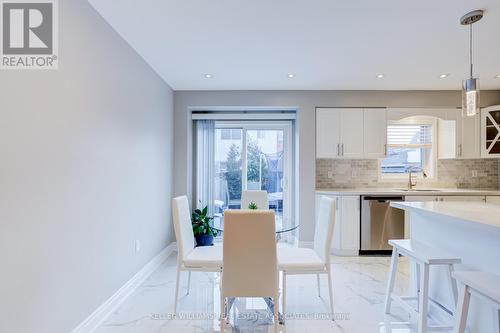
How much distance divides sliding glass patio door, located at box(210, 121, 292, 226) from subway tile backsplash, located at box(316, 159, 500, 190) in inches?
25.0

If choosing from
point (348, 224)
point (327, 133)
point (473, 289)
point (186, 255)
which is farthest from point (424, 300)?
point (327, 133)

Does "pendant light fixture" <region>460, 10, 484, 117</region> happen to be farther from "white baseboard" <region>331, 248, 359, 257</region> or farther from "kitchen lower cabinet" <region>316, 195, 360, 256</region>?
"white baseboard" <region>331, 248, 359, 257</region>

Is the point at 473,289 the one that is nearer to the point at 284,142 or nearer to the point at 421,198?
the point at 421,198

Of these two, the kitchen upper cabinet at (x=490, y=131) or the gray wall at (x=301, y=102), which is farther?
the gray wall at (x=301, y=102)

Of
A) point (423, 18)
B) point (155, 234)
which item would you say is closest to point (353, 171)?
point (423, 18)

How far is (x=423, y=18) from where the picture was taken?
2.27 m

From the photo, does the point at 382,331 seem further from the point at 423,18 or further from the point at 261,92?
the point at 261,92

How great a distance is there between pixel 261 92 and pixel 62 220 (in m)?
3.23

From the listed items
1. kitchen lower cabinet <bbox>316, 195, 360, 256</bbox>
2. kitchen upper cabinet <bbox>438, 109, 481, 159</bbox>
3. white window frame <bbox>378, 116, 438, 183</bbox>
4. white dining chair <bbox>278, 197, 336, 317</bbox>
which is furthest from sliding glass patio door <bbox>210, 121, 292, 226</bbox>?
kitchen upper cabinet <bbox>438, 109, 481, 159</bbox>

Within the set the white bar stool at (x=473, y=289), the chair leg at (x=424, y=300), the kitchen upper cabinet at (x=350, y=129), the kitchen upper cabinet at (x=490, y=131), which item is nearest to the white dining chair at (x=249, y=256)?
the chair leg at (x=424, y=300)

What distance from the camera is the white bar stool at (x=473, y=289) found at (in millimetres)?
1362

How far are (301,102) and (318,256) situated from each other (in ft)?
8.33

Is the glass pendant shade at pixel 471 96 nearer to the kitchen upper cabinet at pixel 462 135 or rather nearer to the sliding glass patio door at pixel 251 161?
the kitchen upper cabinet at pixel 462 135

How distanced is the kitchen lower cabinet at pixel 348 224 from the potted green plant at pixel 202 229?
183 cm
